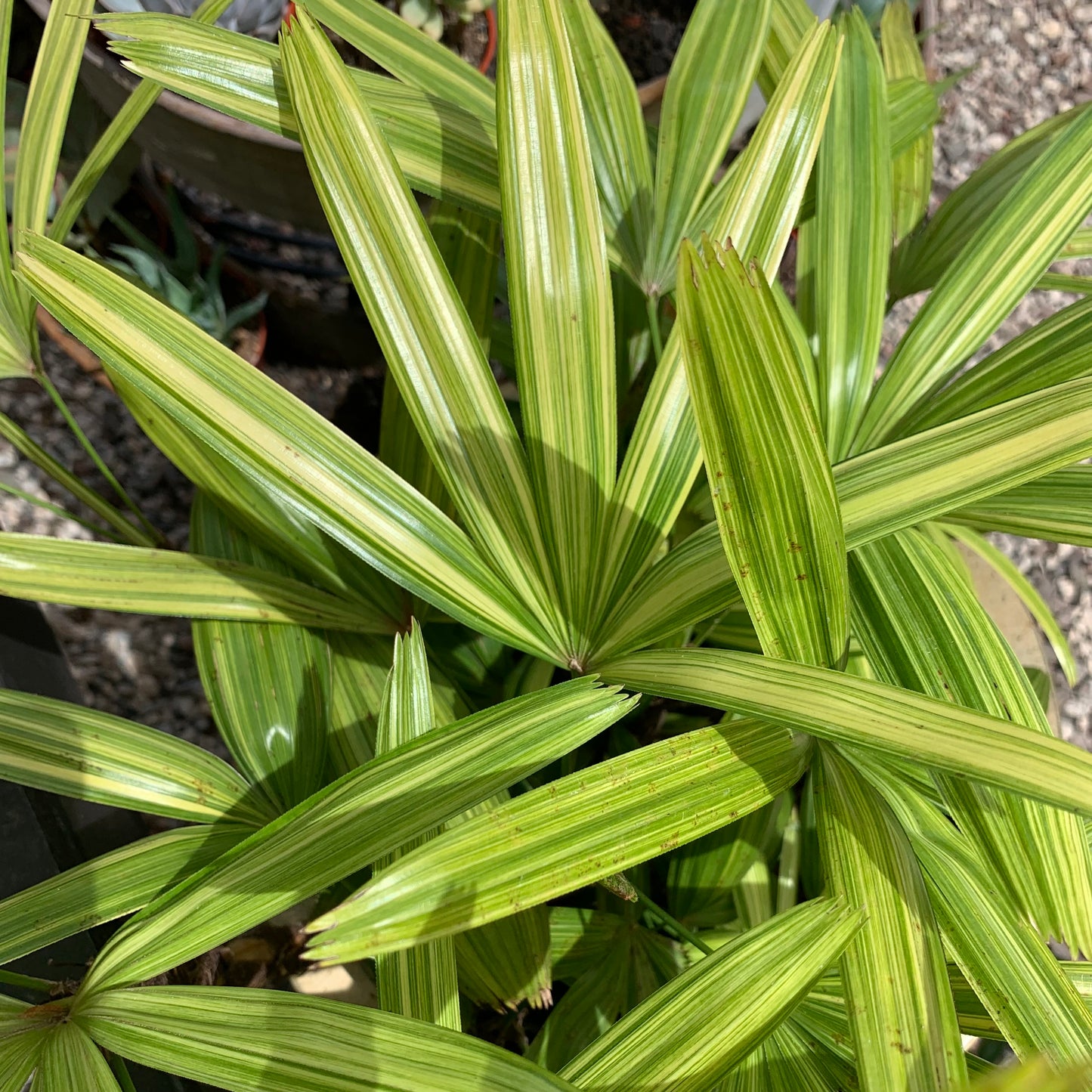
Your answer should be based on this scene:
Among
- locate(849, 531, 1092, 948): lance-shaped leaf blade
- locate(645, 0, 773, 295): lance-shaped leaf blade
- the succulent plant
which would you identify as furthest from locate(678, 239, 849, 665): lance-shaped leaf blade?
the succulent plant

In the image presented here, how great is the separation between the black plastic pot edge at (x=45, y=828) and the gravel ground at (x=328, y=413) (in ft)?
1.58

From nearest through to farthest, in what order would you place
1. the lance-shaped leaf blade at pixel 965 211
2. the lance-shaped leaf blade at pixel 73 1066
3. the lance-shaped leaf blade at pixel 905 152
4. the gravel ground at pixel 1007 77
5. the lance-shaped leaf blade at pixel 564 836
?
1. the lance-shaped leaf blade at pixel 564 836
2. the lance-shaped leaf blade at pixel 73 1066
3. the lance-shaped leaf blade at pixel 965 211
4. the lance-shaped leaf blade at pixel 905 152
5. the gravel ground at pixel 1007 77

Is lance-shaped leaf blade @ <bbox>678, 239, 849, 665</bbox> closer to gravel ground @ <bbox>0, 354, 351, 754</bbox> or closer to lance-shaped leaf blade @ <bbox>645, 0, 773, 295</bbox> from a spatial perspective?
lance-shaped leaf blade @ <bbox>645, 0, 773, 295</bbox>

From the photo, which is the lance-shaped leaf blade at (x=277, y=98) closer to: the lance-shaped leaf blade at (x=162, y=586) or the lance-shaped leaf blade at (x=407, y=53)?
the lance-shaped leaf blade at (x=407, y=53)

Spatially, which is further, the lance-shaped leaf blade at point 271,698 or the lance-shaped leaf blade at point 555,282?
the lance-shaped leaf blade at point 271,698

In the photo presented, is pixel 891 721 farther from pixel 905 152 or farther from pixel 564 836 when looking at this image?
pixel 905 152

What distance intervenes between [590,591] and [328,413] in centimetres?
107

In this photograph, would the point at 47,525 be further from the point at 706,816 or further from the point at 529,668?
the point at 706,816

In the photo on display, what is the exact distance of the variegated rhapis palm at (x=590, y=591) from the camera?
0.40 meters

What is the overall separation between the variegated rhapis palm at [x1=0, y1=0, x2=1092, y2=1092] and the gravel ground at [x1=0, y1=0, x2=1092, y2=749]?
0.66 meters

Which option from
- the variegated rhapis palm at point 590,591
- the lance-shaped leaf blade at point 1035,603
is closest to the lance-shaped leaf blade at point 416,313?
the variegated rhapis palm at point 590,591

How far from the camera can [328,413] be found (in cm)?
151

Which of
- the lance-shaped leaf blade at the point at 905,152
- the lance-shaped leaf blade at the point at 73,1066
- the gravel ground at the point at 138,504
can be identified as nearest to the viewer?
the lance-shaped leaf blade at the point at 73,1066

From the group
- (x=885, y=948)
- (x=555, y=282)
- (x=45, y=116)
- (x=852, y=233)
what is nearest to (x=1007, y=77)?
(x=852, y=233)
